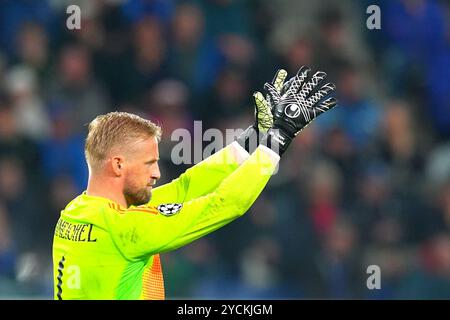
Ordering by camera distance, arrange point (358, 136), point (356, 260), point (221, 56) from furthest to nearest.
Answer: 1. point (221, 56)
2. point (358, 136)
3. point (356, 260)

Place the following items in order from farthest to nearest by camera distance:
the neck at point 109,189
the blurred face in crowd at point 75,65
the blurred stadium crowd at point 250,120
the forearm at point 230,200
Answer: the blurred face in crowd at point 75,65, the blurred stadium crowd at point 250,120, the neck at point 109,189, the forearm at point 230,200

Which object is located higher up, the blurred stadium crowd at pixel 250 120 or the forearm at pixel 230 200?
the blurred stadium crowd at pixel 250 120

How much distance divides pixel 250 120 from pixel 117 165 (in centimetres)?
459

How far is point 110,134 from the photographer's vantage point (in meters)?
4.09

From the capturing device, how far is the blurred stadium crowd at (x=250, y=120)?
801 centimetres

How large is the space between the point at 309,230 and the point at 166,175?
130 cm

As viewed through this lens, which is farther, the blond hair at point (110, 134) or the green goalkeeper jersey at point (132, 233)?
the blond hair at point (110, 134)

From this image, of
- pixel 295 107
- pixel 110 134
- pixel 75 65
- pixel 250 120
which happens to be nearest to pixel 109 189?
pixel 110 134

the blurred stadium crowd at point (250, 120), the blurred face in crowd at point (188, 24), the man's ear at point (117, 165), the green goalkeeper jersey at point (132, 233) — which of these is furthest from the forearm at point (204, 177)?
the blurred face in crowd at point (188, 24)

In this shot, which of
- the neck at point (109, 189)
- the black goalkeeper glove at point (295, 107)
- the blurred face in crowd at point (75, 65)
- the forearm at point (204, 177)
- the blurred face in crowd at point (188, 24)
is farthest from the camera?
the blurred face in crowd at point (188, 24)

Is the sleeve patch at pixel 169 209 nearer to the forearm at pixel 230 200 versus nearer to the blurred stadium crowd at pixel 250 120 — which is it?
the forearm at pixel 230 200

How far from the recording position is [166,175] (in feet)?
26.6
